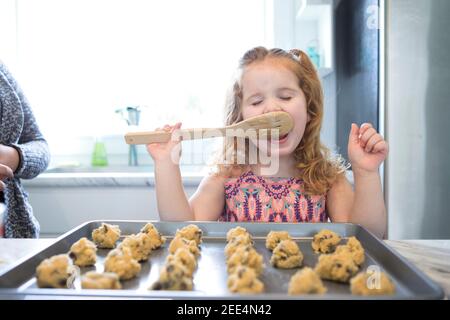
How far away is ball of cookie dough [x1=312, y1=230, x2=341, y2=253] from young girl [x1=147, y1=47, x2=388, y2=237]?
0.22 meters

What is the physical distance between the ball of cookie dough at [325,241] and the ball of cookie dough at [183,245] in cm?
19

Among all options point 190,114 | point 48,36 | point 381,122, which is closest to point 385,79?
point 381,122

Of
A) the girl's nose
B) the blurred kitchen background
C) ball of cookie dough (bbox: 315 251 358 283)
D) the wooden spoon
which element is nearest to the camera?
ball of cookie dough (bbox: 315 251 358 283)

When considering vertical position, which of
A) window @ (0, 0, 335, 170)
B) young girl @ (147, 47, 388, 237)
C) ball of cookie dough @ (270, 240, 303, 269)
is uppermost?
window @ (0, 0, 335, 170)

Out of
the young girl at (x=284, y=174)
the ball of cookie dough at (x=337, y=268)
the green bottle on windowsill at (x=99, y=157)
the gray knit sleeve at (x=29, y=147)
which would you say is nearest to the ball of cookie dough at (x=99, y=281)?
the ball of cookie dough at (x=337, y=268)

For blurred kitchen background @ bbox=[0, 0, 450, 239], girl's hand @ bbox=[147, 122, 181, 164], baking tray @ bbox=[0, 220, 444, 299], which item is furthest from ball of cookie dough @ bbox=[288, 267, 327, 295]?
blurred kitchen background @ bbox=[0, 0, 450, 239]

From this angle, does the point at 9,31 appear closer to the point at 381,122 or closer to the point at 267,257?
the point at 381,122

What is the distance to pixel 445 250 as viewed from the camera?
0.69 meters

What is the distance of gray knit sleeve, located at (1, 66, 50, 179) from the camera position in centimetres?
123

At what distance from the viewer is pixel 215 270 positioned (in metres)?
0.63

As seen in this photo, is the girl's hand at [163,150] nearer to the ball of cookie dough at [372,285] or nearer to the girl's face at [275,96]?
the girl's face at [275,96]

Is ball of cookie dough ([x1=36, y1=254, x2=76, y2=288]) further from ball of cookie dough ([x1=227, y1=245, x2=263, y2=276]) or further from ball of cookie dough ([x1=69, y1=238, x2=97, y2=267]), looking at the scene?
ball of cookie dough ([x1=227, y1=245, x2=263, y2=276])

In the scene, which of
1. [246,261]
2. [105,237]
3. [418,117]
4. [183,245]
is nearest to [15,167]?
[105,237]

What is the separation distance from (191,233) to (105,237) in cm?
14
